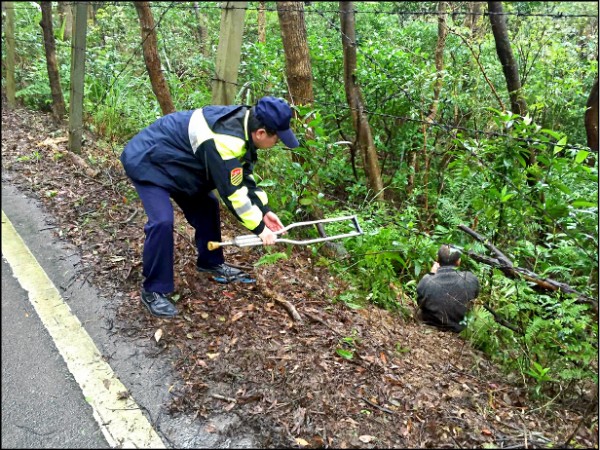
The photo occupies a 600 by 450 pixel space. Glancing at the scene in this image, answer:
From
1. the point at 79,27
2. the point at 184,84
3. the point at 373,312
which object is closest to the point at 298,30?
the point at 184,84

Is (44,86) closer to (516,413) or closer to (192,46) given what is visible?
(192,46)

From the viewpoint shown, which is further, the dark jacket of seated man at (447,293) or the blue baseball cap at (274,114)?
the dark jacket of seated man at (447,293)

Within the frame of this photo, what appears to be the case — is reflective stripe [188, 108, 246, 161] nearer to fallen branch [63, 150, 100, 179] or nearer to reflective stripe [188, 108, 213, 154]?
reflective stripe [188, 108, 213, 154]

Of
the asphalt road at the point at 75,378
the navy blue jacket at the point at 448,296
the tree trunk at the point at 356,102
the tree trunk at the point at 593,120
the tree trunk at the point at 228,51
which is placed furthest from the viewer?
the tree trunk at the point at 593,120

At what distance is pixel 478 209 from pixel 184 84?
4661mm

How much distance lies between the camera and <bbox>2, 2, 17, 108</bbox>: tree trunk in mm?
7918

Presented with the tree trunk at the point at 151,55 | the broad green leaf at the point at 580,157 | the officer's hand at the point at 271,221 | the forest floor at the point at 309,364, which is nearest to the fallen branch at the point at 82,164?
the forest floor at the point at 309,364

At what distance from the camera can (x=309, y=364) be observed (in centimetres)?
310

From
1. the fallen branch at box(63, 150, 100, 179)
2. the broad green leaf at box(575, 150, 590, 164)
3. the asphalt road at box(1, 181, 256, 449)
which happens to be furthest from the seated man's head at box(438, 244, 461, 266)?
the fallen branch at box(63, 150, 100, 179)

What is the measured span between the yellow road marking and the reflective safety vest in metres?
1.19

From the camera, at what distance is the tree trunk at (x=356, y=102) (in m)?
6.20

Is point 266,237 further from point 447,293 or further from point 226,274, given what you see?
point 447,293

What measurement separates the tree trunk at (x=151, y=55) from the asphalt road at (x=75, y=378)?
262 centimetres

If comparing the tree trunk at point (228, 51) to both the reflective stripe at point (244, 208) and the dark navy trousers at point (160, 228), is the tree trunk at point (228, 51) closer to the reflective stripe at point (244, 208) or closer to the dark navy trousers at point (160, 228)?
the dark navy trousers at point (160, 228)
